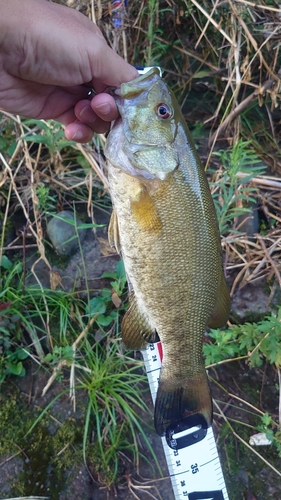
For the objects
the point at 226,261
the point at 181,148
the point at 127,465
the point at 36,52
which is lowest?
the point at 127,465

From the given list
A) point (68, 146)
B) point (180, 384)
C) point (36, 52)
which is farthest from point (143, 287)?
point (68, 146)

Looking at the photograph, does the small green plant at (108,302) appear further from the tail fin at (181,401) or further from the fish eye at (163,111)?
the fish eye at (163,111)

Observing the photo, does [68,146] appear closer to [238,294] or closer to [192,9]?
[192,9]

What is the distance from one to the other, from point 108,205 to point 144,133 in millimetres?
1265

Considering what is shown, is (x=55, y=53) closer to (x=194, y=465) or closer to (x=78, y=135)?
(x=78, y=135)

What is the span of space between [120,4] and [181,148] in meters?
1.61

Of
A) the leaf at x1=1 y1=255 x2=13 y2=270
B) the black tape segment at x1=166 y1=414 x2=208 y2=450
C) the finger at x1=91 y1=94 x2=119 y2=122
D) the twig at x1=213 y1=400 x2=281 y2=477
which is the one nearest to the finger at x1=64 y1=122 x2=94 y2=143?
the finger at x1=91 y1=94 x2=119 y2=122

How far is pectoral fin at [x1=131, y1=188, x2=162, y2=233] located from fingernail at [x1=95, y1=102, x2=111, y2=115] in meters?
0.35

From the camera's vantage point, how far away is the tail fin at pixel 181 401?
166 cm

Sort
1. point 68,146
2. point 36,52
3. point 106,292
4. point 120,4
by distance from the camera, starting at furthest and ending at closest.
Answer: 1. point 68,146
2. point 120,4
3. point 106,292
4. point 36,52

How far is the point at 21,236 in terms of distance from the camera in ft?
8.65

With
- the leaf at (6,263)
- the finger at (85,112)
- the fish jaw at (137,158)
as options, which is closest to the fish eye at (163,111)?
the fish jaw at (137,158)

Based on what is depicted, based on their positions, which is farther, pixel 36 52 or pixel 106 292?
pixel 106 292

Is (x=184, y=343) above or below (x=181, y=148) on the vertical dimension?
below
